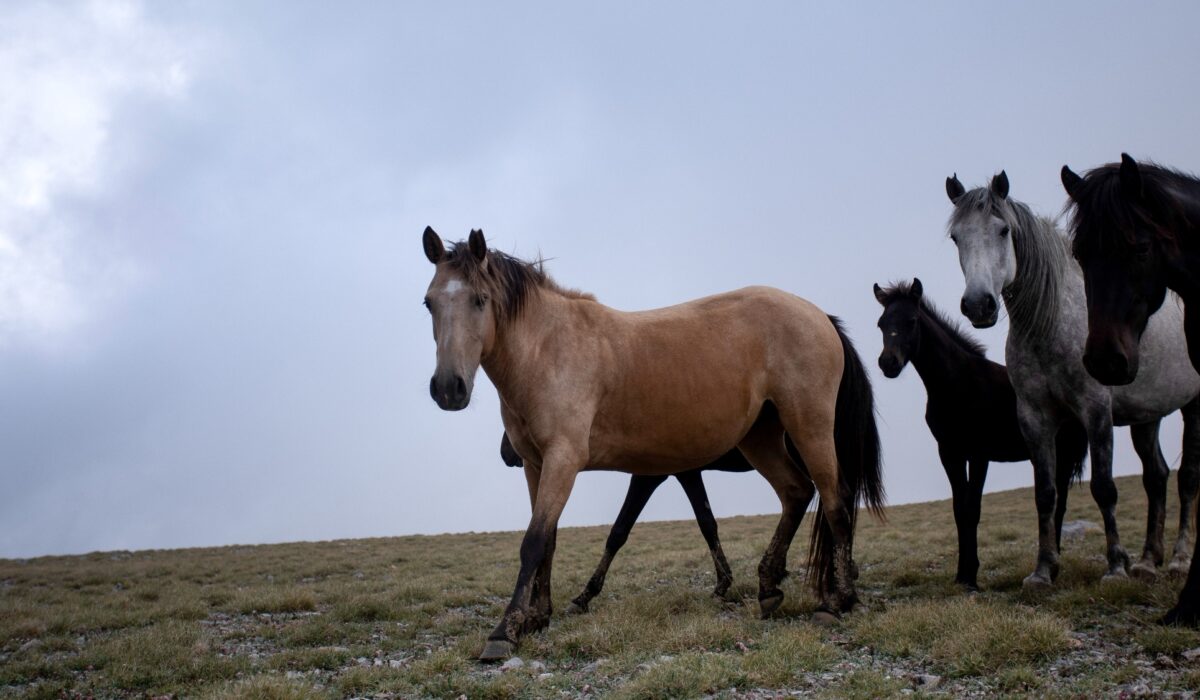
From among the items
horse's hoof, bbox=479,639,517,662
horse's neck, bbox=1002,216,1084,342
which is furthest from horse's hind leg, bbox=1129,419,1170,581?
horse's hoof, bbox=479,639,517,662

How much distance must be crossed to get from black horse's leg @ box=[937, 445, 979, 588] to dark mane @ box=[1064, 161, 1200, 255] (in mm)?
3660

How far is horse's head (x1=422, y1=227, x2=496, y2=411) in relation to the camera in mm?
6160

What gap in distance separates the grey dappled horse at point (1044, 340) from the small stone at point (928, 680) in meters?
3.43

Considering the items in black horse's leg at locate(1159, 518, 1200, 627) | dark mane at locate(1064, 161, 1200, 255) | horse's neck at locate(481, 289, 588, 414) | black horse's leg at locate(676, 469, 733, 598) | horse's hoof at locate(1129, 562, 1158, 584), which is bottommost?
horse's hoof at locate(1129, 562, 1158, 584)

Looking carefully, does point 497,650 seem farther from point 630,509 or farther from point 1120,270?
point 1120,270

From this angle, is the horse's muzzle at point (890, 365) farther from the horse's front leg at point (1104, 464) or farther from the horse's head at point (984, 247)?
the horse's front leg at point (1104, 464)

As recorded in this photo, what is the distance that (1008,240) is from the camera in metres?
7.59

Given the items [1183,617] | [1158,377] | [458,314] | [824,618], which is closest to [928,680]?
[824,618]

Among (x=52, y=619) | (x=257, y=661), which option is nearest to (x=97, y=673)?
(x=257, y=661)

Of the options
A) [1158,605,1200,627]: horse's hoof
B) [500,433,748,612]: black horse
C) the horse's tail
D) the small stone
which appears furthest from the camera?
[500,433,748,612]: black horse

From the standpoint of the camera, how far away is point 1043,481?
7.80 meters

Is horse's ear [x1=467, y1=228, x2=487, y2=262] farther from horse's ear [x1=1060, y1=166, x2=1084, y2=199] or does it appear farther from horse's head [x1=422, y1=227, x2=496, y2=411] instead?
horse's ear [x1=1060, y1=166, x2=1084, y2=199]

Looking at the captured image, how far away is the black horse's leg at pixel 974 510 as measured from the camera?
26.9ft

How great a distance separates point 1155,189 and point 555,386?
178 inches
